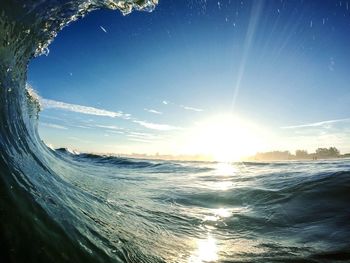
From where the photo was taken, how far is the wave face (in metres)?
2.31

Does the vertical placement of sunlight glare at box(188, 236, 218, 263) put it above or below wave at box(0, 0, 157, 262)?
below

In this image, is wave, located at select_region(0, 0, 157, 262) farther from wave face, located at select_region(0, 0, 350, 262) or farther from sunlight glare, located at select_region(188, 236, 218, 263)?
sunlight glare, located at select_region(188, 236, 218, 263)

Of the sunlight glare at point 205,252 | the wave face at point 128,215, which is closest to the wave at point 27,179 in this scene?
the wave face at point 128,215

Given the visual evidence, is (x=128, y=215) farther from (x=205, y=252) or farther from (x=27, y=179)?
(x=27, y=179)

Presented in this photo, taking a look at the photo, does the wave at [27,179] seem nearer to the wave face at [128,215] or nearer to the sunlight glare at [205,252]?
the wave face at [128,215]

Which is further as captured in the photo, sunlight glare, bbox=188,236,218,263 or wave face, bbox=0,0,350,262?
sunlight glare, bbox=188,236,218,263

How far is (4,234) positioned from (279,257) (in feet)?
8.77

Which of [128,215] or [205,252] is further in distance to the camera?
[128,215]

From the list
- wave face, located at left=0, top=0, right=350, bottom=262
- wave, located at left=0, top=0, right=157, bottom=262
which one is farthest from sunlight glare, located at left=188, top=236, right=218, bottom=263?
wave, located at left=0, top=0, right=157, bottom=262

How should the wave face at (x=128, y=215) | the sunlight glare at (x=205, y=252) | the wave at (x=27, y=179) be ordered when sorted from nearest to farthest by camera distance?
the wave at (x=27, y=179) → the wave face at (x=128, y=215) → the sunlight glare at (x=205, y=252)

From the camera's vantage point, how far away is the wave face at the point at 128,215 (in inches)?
91.0

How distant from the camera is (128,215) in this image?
457 centimetres

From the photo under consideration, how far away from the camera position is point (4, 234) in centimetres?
183

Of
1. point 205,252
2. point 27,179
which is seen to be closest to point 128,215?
point 205,252
